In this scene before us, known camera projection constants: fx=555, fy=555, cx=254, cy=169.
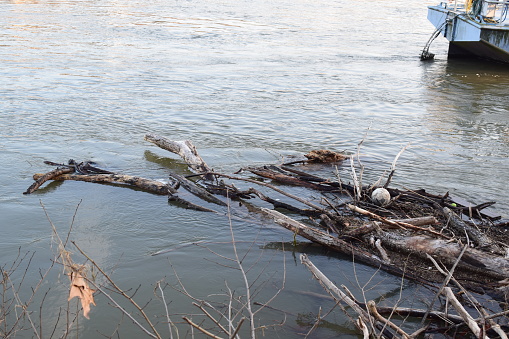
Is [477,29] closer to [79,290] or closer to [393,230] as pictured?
[393,230]

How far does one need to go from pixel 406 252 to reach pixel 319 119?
682 centimetres

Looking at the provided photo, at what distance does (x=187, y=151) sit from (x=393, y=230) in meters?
3.60

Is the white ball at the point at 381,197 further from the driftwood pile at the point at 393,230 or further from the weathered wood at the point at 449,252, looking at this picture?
the weathered wood at the point at 449,252

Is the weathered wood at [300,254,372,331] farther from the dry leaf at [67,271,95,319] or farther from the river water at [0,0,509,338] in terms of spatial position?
the dry leaf at [67,271,95,319]

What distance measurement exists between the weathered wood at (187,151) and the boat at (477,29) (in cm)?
989

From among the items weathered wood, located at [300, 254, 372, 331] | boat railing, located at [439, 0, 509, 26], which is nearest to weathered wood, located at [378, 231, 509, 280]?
weathered wood, located at [300, 254, 372, 331]

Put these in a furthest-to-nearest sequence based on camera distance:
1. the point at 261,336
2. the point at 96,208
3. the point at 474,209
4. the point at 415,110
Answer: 1. the point at 415,110
2. the point at 96,208
3. the point at 474,209
4. the point at 261,336

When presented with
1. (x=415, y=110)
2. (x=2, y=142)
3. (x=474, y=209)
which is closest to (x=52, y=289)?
(x=474, y=209)

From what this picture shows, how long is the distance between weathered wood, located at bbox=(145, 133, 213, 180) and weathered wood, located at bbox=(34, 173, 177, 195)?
0.65 m

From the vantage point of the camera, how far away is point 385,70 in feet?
56.7

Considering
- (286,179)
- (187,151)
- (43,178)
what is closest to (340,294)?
(286,179)

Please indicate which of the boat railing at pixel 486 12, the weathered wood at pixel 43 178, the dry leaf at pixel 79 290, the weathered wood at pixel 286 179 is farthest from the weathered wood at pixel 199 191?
the boat railing at pixel 486 12

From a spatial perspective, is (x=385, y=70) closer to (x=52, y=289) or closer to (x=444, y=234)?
(x=444, y=234)

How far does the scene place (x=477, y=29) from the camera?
16094 millimetres
